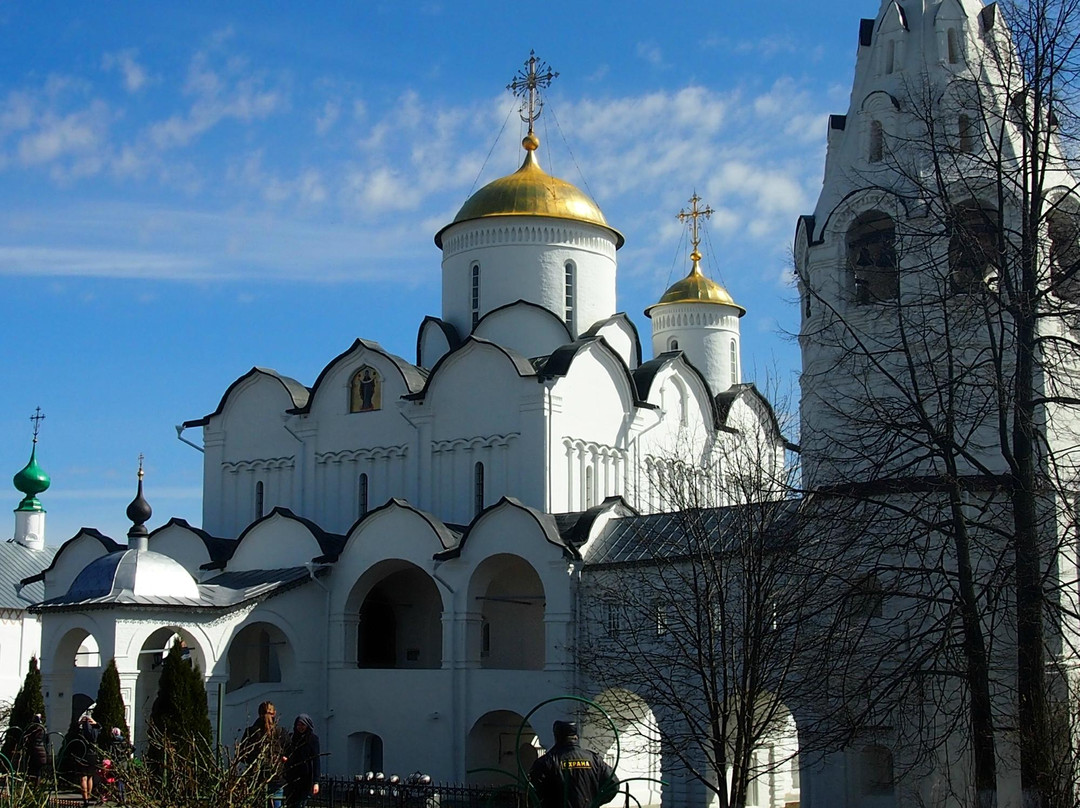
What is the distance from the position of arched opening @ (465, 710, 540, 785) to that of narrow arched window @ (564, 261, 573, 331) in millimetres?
8118

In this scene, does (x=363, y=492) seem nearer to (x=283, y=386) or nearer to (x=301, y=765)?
(x=283, y=386)

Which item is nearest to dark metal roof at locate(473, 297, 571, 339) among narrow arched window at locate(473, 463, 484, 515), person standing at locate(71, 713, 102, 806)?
narrow arched window at locate(473, 463, 484, 515)

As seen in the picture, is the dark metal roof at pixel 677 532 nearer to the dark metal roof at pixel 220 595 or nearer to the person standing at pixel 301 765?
the dark metal roof at pixel 220 595

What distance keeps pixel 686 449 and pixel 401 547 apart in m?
6.13

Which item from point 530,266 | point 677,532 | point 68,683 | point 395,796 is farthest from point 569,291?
point 68,683

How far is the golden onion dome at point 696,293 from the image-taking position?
98.2 ft

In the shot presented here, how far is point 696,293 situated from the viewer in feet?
98.5

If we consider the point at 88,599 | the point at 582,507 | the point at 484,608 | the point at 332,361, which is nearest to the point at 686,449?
the point at 582,507

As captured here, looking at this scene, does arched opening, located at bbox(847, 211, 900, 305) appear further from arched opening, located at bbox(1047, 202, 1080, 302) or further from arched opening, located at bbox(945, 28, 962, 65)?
arched opening, located at bbox(1047, 202, 1080, 302)

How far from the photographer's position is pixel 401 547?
840 inches

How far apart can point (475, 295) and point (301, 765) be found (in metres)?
17.1

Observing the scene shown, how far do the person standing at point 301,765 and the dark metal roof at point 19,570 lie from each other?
23526mm

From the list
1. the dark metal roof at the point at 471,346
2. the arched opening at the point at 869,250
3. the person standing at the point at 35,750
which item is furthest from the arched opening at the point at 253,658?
the arched opening at the point at 869,250

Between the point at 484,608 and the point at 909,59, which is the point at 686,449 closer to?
the point at 484,608
